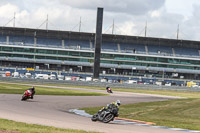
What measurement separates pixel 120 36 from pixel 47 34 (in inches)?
951

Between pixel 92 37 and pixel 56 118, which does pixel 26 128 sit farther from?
pixel 92 37

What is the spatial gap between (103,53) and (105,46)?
4219 mm

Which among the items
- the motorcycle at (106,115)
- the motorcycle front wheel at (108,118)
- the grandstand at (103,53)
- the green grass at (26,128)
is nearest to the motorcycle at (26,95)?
the motorcycle at (106,115)

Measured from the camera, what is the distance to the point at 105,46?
435 feet

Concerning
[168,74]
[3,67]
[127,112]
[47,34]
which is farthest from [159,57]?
[127,112]

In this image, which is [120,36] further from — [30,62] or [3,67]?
[3,67]

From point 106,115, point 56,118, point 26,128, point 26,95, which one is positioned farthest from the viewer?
point 26,95

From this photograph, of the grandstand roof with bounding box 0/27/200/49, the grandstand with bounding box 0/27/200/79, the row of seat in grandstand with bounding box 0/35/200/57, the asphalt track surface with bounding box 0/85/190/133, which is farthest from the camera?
the grandstand roof with bounding box 0/27/200/49

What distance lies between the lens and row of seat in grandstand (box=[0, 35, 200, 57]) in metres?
131

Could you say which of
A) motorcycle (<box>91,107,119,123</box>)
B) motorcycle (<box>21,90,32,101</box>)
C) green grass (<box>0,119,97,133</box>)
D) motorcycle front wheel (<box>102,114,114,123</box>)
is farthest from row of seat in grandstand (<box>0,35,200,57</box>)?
green grass (<box>0,119,97,133</box>)

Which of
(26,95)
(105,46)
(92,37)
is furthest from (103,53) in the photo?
(26,95)

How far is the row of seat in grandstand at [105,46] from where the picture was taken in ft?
430

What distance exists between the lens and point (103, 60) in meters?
130

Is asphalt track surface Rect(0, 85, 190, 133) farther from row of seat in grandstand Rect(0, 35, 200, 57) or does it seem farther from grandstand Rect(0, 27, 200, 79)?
row of seat in grandstand Rect(0, 35, 200, 57)
